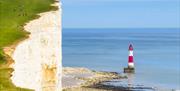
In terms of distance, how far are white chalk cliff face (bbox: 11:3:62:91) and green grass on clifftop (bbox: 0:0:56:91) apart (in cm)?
23

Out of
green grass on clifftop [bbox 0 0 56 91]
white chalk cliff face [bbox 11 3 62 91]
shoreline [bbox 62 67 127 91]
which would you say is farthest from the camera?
shoreline [bbox 62 67 127 91]

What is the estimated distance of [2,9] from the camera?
53.2 ft

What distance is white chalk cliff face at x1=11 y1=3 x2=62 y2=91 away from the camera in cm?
1330

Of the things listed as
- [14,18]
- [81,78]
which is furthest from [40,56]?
[81,78]

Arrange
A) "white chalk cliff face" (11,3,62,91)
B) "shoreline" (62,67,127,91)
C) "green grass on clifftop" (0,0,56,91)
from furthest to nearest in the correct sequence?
"shoreline" (62,67,127,91)
"green grass on clifftop" (0,0,56,91)
"white chalk cliff face" (11,3,62,91)

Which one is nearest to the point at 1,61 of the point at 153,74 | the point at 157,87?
the point at 157,87

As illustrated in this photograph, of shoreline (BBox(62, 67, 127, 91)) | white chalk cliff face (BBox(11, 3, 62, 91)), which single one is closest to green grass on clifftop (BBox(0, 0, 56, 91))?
white chalk cliff face (BBox(11, 3, 62, 91))

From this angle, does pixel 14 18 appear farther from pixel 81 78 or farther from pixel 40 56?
pixel 81 78

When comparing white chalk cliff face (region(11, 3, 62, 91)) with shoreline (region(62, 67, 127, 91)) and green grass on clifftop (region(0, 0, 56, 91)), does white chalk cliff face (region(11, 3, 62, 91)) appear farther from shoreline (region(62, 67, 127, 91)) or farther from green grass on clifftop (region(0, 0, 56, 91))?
shoreline (region(62, 67, 127, 91))

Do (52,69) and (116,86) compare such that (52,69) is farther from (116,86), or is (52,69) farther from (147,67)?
(147,67)

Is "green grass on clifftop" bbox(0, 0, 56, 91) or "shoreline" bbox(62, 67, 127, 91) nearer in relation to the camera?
"green grass on clifftop" bbox(0, 0, 56, 91)

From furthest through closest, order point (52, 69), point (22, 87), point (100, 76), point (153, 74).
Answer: point (153, 74)
point (100, 76)
point (52, 69)
point (22, 87)

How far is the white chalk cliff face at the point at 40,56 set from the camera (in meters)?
13.3

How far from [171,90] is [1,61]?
3549 cm
